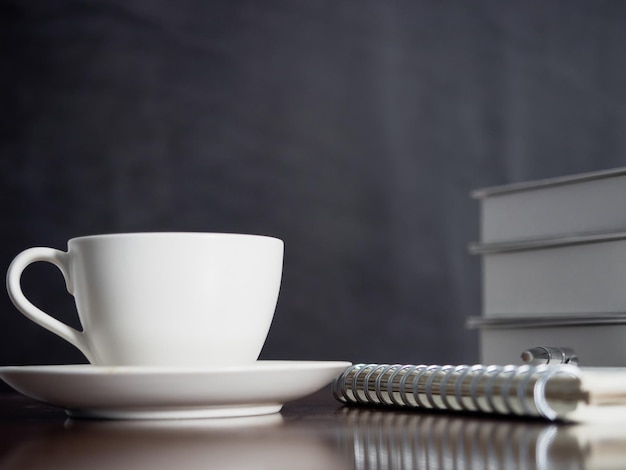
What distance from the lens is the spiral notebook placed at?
17.9 inches

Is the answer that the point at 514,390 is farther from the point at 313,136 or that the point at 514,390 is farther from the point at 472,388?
the point at 313,136

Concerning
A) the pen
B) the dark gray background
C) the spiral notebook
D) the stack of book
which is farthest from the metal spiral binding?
the dark gray background

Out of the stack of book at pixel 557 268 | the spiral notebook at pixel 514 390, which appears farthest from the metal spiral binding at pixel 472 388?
the stack of book at pixel 557 268

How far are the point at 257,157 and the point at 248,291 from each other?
151cm

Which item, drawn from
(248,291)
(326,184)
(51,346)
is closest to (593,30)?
(326,184)

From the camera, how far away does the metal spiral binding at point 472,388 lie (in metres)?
0.46

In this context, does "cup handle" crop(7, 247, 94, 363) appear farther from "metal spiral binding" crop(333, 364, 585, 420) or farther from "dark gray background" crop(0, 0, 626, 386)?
"dark gray background" crop(0, 0, 626, 386)

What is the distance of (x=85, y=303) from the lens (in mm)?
573

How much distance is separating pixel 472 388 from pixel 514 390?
0.03m

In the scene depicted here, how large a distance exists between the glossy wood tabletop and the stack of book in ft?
1.63

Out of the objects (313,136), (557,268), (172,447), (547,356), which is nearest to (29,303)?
(172,447)

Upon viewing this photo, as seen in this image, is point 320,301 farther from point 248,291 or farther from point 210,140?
point 248,291

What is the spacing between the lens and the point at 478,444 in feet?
1.30

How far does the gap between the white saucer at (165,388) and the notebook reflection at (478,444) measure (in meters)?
0.05
